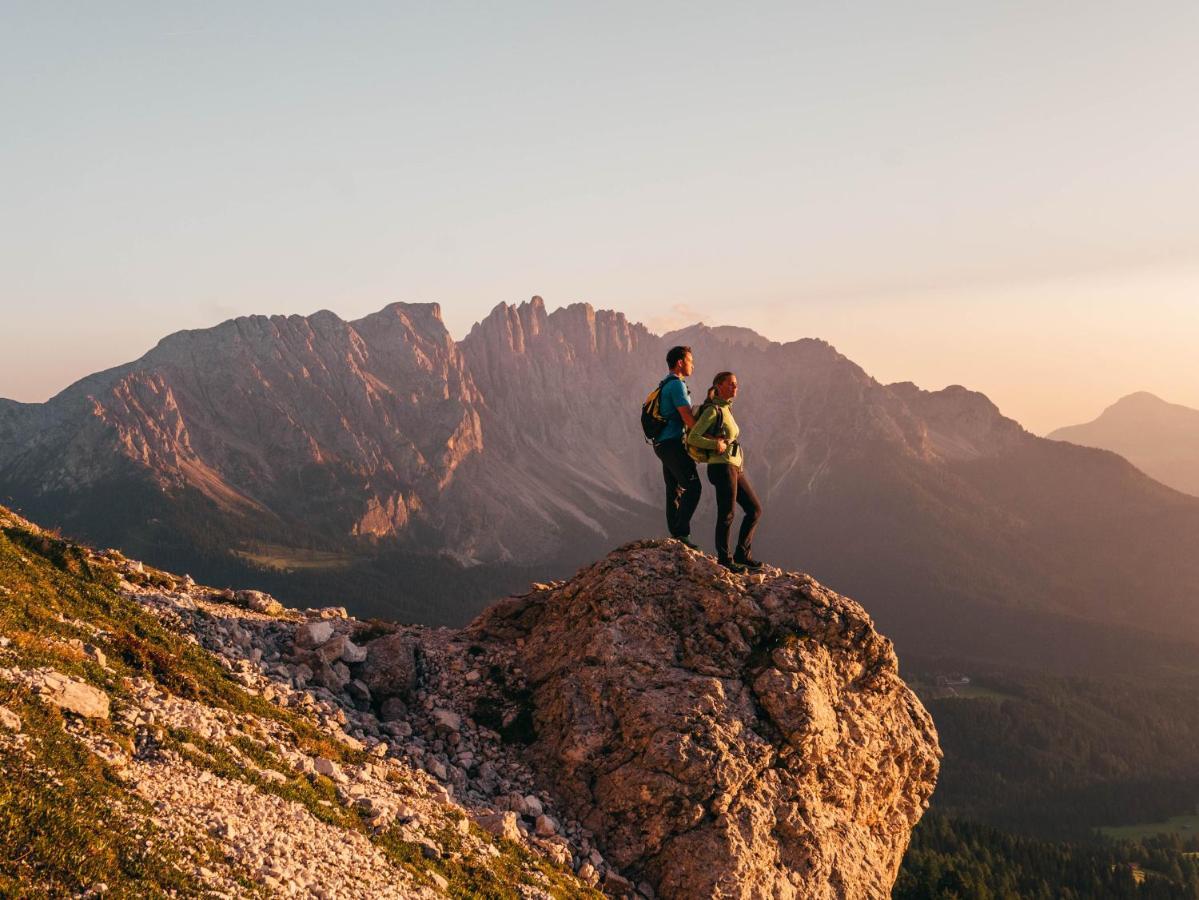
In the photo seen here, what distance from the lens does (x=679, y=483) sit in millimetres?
28062

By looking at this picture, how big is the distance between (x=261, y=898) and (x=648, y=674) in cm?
1398

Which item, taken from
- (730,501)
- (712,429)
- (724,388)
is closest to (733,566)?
(730,501)

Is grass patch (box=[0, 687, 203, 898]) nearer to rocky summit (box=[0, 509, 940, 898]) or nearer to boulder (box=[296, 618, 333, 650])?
rocky summit (box=[0, 509, 940, 898])

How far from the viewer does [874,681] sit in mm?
29156

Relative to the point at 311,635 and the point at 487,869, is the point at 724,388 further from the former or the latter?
the point at 311,635

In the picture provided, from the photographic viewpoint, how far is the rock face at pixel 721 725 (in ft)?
74.2

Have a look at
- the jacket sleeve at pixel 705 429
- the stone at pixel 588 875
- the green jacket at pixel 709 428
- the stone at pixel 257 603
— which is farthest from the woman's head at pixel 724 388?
the stone at pixel 257 603

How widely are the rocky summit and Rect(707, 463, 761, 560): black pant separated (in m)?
1.30

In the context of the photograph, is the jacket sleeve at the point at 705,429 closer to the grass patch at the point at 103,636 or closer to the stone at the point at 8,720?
the grass patch at the point at 103,636

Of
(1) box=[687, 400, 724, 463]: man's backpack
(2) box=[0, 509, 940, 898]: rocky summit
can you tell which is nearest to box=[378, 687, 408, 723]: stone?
(2) box=[0, 509, 940, 898]: rocky summit

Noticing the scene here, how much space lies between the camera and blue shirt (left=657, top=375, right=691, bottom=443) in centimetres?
2648

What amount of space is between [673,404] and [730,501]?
3783 millimetres

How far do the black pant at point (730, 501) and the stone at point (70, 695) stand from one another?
17.0 metres

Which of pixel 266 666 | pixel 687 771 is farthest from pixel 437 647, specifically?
pixel 687 771
